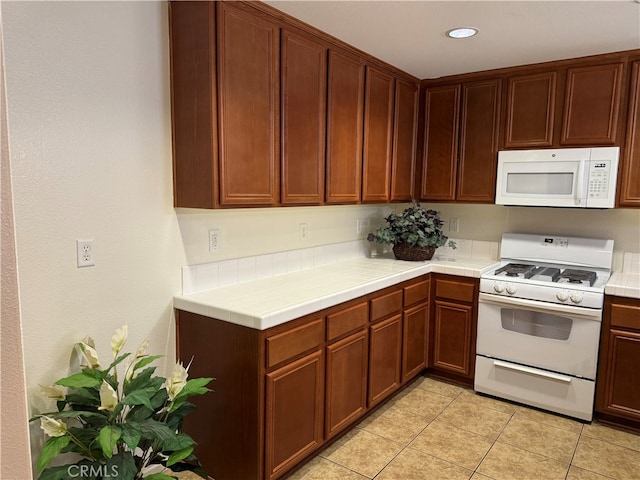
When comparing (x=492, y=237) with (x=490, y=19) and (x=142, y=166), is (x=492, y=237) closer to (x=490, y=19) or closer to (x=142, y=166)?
(x=490, y=19)

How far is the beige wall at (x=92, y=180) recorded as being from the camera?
1.61 metres

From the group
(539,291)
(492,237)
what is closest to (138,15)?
(539,291)

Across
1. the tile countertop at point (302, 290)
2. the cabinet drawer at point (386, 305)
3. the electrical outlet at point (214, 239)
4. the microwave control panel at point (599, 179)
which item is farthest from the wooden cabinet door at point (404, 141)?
the electrical outlet at point (214, 239)

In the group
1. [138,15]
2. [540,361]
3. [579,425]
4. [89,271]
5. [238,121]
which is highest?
[138,15]

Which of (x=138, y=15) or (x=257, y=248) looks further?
(x=257, y=248)

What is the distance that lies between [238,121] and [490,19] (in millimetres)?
1386

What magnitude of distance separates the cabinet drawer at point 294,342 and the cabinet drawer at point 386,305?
0.51 m

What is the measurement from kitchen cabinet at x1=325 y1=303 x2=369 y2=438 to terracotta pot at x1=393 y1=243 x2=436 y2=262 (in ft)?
2.95

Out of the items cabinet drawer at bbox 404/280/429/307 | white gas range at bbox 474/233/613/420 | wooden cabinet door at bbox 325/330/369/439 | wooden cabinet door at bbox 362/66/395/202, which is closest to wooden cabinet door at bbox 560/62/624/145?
white gas range at bbox 474/233/613/420

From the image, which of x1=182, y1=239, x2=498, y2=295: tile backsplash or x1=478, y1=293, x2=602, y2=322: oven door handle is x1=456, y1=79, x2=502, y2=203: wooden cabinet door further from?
x1=478, y1=293, x2=602, y2=322: oven door handle

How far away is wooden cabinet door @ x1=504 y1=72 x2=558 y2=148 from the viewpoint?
9.90 feet

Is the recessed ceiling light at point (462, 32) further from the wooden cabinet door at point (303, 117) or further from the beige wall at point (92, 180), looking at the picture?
the beige wall at point (92, 180)

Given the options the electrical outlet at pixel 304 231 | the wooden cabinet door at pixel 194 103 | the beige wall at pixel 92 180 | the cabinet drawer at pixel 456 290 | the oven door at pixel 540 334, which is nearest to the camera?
the beige wall at pixel 92 180

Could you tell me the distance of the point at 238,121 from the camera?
80.8 inches
